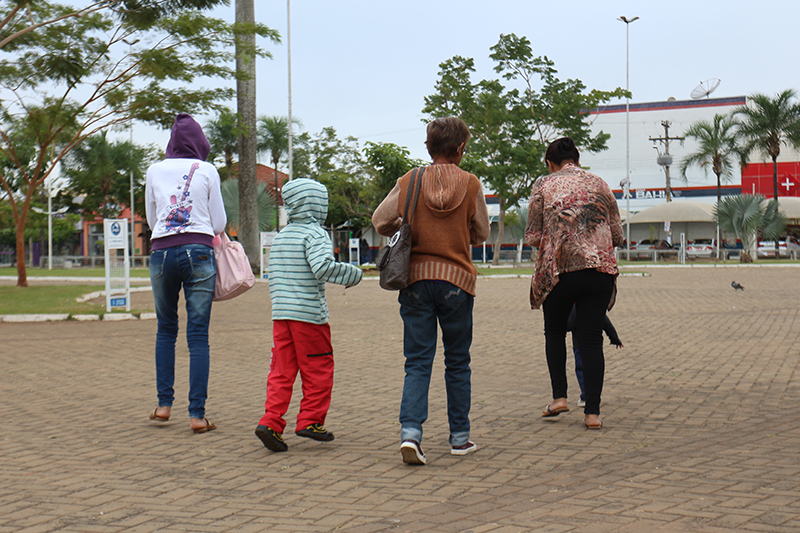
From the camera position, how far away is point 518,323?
12211mm

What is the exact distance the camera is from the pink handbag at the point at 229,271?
17.1 ft

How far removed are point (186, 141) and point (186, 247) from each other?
28.1 inches

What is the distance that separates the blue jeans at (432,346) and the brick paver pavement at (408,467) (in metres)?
0.25

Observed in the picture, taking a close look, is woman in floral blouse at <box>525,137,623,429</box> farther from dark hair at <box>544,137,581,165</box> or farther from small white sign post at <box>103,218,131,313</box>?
small white sign post at <box>103,218,131,313</box>

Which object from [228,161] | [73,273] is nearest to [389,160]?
[73,273]

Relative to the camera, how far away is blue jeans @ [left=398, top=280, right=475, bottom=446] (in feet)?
14.1

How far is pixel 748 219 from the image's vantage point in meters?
38.9

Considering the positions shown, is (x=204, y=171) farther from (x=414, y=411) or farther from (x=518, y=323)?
(x=518, y=323)

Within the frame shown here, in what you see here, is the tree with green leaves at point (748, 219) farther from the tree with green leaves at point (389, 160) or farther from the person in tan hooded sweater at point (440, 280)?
the person in tan hooded sweater at point (440, 280)

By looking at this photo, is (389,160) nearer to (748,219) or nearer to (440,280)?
(748,219)

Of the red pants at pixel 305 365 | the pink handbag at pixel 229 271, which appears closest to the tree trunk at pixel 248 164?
the pink handbag at pixel 229 271

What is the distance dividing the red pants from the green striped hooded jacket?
81 mm

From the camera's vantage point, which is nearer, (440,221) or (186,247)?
(440,221)

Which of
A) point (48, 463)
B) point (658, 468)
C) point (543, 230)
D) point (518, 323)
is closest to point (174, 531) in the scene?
point (48, 463)
